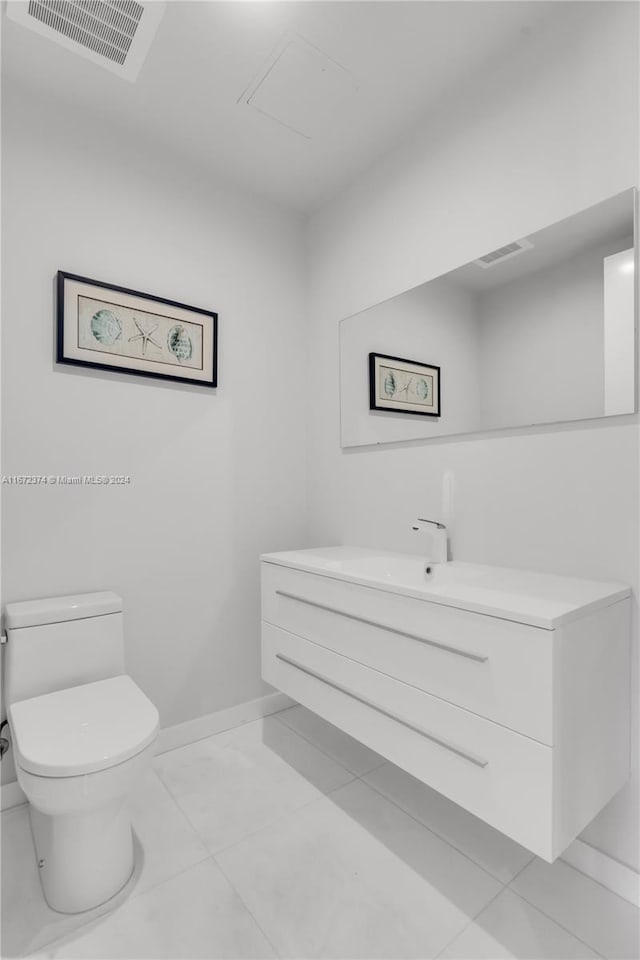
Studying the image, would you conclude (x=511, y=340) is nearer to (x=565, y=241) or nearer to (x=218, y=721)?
(x=565, y=241)

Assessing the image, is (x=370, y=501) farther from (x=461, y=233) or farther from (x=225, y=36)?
(x=225, y=36)

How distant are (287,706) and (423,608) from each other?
1.39 metres

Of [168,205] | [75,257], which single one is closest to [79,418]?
[75,257]

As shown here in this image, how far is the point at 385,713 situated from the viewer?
57.1 inches

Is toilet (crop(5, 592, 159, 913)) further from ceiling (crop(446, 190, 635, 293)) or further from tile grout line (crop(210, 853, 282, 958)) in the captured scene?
ceiling (crop(446, 190, 635, 293))

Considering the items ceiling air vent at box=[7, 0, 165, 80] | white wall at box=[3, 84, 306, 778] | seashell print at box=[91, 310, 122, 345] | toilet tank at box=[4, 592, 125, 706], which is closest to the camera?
ceiling air vent at box=[7, 0, 165, 80]

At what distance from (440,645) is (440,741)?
0.26m

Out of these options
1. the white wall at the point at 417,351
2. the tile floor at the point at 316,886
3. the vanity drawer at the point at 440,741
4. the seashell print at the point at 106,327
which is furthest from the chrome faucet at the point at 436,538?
the seashell print at the point at 106,327

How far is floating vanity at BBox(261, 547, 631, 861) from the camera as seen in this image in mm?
1062

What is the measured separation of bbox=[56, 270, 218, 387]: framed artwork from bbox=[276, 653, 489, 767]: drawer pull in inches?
48.8

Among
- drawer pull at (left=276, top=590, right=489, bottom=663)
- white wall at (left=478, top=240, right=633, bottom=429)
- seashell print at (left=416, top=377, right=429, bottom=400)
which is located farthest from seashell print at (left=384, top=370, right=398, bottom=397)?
drawer pull at (left=276, top=590, right=489, bottom=663)

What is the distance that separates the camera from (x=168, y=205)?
2.05 meters

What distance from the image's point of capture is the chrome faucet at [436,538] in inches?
69.3

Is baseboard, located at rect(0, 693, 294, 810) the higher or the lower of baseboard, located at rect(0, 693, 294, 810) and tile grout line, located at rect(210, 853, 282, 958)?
the higher
